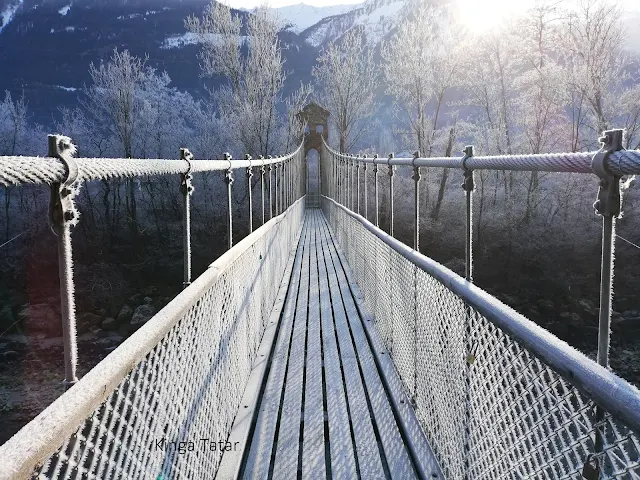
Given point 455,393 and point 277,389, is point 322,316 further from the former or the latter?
point 455,393

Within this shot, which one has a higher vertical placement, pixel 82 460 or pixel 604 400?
pixel 604 400

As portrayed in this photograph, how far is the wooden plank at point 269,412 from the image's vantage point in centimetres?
229

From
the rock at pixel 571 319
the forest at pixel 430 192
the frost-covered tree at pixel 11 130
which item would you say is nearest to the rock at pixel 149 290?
the forest at pixel 430 192

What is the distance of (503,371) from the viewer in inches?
61.1

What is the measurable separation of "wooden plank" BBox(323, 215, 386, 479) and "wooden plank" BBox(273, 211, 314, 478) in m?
0.28

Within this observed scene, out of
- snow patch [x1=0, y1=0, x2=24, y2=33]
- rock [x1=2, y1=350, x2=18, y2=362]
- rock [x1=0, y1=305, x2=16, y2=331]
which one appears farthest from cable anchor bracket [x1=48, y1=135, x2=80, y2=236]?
snow patch [x1=0, y1=0, x2=24, y2=33]

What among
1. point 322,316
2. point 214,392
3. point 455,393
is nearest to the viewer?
point 455,393

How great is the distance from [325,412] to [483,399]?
4.16ft

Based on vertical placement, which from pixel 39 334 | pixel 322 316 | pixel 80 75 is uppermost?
pixel 80 75

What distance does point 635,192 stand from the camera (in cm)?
1828

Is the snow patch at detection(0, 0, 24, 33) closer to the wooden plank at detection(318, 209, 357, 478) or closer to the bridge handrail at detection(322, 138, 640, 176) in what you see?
the wooden plank at detection(318, 209, 357, 478)

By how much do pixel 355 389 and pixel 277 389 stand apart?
463 mm

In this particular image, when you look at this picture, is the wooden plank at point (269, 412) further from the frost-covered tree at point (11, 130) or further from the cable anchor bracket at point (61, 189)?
the frost-covered tree at point (11, 130)

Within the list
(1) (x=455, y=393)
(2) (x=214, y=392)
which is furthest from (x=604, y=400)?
(2) (x=214, y=392)
